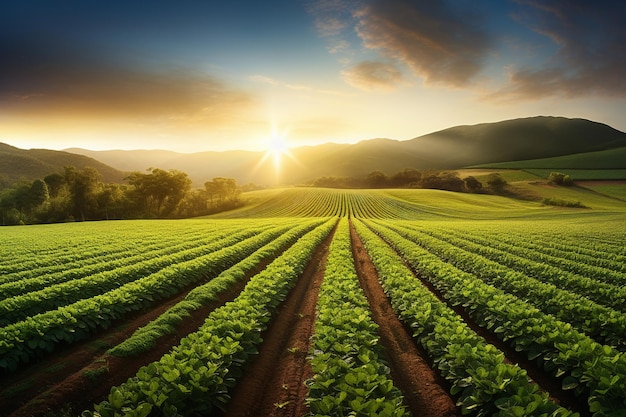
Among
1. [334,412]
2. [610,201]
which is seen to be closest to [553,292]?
[334,412]

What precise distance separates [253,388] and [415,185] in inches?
4991

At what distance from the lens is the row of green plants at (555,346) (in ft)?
18.0

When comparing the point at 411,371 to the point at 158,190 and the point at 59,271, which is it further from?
the point at 158,190

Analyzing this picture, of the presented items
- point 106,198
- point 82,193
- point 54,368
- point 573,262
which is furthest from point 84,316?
point 106,198

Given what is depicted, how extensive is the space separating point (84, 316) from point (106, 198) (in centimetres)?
9067

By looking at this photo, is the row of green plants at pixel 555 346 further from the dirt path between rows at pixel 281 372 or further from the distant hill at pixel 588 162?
the distant hill at pixel 588 162

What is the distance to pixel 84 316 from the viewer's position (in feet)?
34.7

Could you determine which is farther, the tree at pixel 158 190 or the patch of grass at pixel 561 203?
the tree at pixel 158 190

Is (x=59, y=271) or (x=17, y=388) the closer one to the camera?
(x=17, y=388)

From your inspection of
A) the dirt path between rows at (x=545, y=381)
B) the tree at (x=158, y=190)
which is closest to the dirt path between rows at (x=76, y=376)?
the dirt path between rows at (x=545, y=381)

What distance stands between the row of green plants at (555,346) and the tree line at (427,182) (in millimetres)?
108014

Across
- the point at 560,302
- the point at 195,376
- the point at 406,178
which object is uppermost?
the point at 406,178

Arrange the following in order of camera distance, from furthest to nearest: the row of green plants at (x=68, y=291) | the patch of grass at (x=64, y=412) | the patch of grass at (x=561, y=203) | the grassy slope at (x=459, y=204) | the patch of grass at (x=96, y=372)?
1. the patch of grass at (x=561, y=203)
2. the grassy slope at (x=459, y=204)
3. the row of green plants at (x=68, y=291)
4. the patch of grass at (x=96, y=372)
5. the patch of grass at (x=64, y=412)

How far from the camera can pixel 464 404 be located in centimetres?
607
